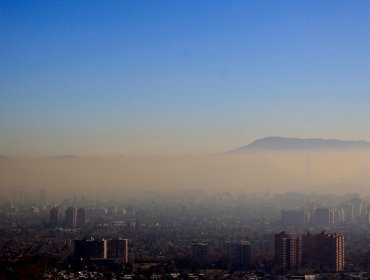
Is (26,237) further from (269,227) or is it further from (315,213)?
(315,213)

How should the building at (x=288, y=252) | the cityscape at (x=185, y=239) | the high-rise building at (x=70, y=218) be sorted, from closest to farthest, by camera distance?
the cityscape at (x=185, y=239) < the building at (x=288, y=252) < the high-rise building at (x=70, y=218)

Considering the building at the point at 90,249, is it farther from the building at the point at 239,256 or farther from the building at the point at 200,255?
the building at the point at 239,256

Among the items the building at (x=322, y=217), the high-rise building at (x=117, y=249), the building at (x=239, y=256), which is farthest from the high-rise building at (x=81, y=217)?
the building at (x=239, y=256)

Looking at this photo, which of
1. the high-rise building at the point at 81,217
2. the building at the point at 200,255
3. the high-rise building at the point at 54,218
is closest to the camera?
the building at the point at 200,255

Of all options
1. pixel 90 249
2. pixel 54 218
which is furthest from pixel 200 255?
pixel 54 218

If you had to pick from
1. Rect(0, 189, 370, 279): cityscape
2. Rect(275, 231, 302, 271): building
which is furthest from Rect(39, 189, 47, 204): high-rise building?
Rect(275, 231, 302, 271): building

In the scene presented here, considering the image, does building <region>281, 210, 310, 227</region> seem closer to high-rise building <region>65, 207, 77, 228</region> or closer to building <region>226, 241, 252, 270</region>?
high-rise building <region>65, 207, 77, 228</region>

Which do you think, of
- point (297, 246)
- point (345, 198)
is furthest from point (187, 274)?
point (345, 198)
